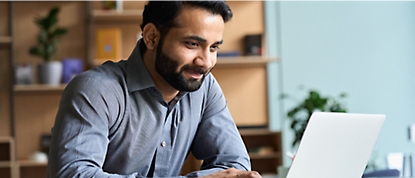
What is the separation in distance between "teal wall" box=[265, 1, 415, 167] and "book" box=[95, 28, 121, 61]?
112 cm

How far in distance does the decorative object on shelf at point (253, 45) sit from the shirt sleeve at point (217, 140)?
248 centimetres

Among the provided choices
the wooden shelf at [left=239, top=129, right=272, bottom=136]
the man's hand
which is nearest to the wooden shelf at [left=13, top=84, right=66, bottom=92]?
the wooden shelf at [left=239, top=129, right=272, bottom=136]

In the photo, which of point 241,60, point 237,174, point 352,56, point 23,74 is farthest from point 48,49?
point 237,174

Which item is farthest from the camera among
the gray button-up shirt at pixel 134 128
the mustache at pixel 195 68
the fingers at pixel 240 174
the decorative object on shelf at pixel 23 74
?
the decorative object on shelf at pixel 23 74

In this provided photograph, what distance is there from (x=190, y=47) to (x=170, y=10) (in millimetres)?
117

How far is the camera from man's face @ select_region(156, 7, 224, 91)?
1.46 m

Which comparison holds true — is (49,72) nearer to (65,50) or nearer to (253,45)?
(65,50)

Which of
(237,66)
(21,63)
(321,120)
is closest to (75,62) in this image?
(21,63)

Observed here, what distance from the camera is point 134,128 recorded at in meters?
1.53

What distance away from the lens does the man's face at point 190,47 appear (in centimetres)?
146

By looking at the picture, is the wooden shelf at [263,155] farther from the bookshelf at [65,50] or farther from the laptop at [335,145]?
the laptop at [335,145]

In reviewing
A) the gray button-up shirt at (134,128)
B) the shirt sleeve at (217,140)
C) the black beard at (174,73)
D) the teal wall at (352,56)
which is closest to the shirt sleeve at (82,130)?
the gray button-up shirt at (134,128)

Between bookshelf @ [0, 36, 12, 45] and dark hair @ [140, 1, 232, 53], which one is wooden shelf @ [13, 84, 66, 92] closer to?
bookshelf @ [0, 36, 12, 45]

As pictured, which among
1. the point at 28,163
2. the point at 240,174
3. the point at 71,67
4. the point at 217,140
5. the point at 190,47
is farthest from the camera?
the point at 71,67
